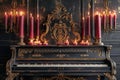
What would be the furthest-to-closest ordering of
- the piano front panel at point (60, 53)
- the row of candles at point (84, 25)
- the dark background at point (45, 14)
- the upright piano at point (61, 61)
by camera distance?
the dark background at point (45, 14) < the row of candles at point (84, 25) < the piano front panel at point (60, 53) < the upright piano at point (61, 61)

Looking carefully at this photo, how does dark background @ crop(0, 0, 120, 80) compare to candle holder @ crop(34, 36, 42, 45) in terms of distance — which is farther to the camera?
dark background @ crop(0, 0, 120, 80)

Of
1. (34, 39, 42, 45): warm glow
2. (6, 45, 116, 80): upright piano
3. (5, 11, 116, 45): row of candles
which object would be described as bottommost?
(6, 45, 116, 80): upright piano

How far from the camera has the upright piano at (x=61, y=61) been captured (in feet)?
15.5

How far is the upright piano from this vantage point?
4.73 metres

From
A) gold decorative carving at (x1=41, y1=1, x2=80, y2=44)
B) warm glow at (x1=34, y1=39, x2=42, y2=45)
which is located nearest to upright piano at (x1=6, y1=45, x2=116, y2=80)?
warm glow at (x1=34, y1=39, x2=42, y2=45)

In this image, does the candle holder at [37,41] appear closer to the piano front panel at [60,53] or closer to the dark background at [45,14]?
the piano front panel at [60,53]

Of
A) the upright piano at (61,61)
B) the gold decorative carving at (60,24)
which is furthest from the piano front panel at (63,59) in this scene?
the gold decorative carving at (60,24)

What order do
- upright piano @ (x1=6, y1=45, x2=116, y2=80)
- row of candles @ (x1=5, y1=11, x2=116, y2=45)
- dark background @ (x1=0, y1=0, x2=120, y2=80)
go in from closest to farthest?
upright piano @ (x1=6, y1=45, x2=116, y2=80) < row of candles @ (x1=5, y1=11, x2=116, y2=45) < dark background @ (x1=0, y1=0, x2=120, y2=80)

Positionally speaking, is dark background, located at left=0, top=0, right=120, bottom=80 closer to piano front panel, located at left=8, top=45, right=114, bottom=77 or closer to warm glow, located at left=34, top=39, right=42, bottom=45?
warm glow, located at left=34, top=39, right=42, bottom=45

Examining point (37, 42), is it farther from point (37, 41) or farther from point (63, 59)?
point (63, 59)

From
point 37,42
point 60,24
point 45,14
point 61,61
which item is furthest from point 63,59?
point 45,14

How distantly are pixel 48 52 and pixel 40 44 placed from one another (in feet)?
1.06

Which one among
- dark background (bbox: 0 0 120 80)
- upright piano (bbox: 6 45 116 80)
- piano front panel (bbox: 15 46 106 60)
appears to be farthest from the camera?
dark background (bbox: 0 0 120 80)

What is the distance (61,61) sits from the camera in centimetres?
503
